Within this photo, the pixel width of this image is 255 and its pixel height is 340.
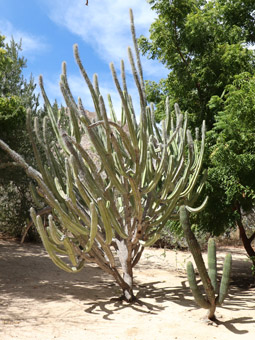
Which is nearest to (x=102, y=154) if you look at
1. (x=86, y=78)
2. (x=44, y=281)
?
(x=86, y=78)

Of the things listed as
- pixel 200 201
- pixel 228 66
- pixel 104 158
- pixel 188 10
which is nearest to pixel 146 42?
pixel 188 10

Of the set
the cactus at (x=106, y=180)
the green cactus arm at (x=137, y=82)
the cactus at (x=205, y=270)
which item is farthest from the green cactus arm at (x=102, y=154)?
the cactus at (x=205, y=270)

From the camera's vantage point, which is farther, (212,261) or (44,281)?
(44,281)

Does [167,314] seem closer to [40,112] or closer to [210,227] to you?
[210,227]

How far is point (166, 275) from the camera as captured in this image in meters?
7.67

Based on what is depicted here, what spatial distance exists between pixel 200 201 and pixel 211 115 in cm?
181

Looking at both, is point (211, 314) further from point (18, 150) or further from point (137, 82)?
point (18, 150)

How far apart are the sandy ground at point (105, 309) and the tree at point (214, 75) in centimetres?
157

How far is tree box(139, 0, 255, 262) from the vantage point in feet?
20.0

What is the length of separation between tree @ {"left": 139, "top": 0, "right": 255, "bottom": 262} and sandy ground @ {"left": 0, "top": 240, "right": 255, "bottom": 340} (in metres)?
1.57

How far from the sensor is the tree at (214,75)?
611cm

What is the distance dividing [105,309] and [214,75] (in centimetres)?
494

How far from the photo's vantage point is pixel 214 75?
7469mm

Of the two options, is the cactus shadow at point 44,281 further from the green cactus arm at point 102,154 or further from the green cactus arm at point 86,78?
the green cactus arm at point 86,78
